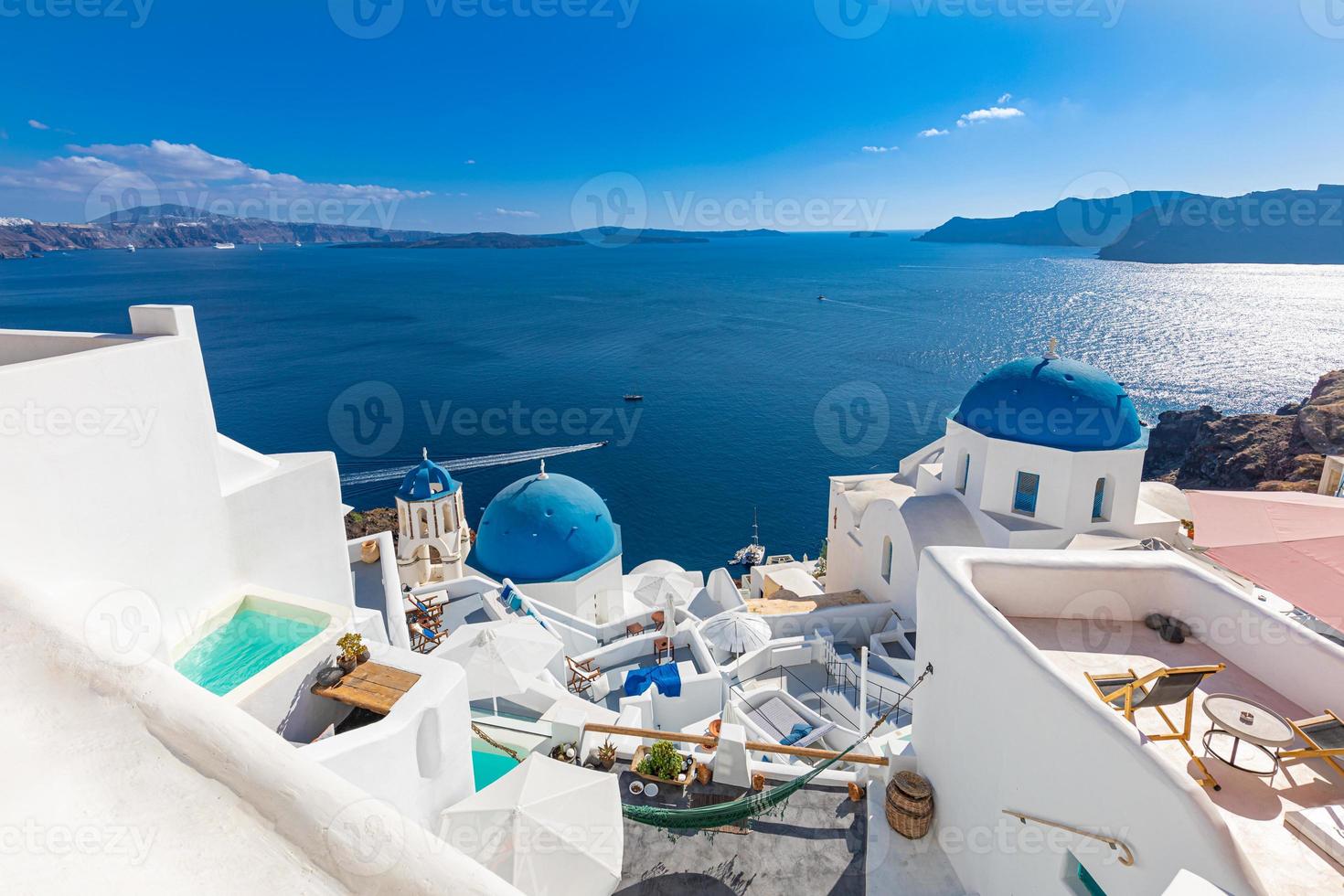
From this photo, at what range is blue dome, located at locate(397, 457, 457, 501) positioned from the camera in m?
23.1

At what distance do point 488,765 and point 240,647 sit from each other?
4143mm

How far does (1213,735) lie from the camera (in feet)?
16.3

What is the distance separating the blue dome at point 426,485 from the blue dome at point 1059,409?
17.3 m

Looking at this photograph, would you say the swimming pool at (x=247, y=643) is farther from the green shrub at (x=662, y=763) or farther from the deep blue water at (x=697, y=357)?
the deep blue water at (x=697, y=357)

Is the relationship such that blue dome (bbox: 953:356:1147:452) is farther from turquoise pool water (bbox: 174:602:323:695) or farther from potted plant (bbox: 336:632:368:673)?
turquoise pool water (bbox: 174:602:323:695)

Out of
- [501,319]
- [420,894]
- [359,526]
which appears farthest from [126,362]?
[501,319]

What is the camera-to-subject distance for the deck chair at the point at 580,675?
17062mm

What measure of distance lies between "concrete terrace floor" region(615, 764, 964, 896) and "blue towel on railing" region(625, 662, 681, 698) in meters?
5.88

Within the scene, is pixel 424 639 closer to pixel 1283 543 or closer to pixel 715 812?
pixel 715 812

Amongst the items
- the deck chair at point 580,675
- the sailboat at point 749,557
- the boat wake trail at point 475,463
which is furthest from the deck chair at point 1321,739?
the boat wake trail at point 475,463

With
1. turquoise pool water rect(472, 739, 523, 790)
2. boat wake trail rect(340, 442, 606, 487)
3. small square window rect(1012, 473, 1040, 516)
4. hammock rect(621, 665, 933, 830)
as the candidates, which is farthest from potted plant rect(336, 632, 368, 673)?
boat wake trail rect(340, 442, 606, 487)

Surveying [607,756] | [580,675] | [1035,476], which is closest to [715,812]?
[607,756]

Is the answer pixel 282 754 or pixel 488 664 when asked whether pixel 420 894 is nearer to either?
pixel 282 754

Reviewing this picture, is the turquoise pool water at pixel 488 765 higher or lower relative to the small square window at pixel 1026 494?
lower
